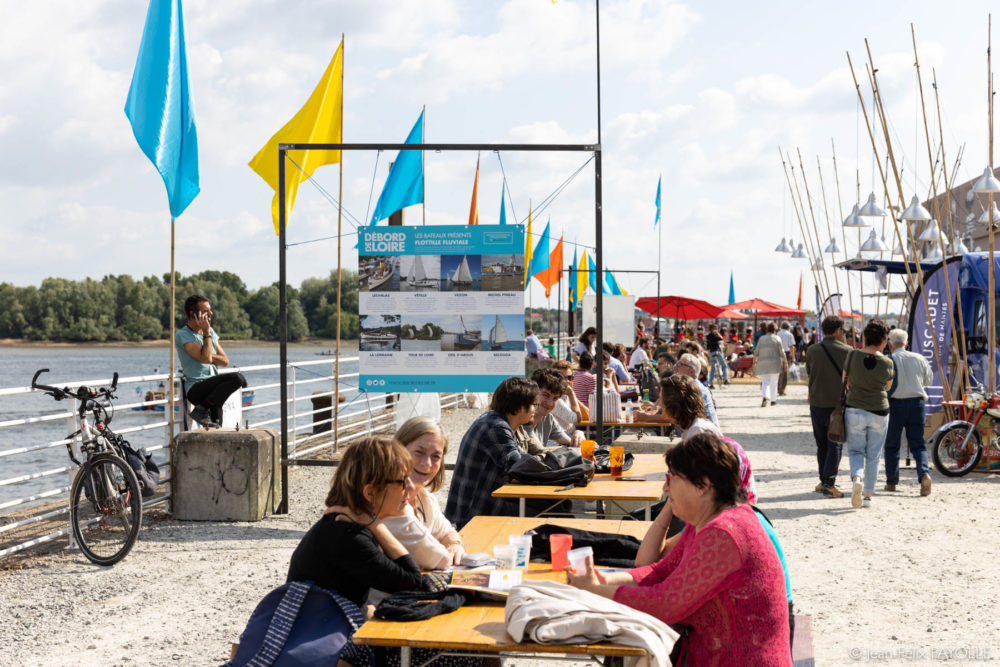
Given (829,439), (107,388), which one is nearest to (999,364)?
(829,439)

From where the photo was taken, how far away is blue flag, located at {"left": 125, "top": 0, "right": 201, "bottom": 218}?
8.00 meters

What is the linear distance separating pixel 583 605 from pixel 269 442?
592 cm

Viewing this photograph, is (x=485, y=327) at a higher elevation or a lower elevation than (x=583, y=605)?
higher

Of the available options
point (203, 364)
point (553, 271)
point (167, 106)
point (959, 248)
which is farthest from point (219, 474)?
point (553, 271)

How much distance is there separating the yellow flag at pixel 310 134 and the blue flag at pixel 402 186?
1.55m

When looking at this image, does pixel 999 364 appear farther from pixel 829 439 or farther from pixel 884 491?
pixel 829 439

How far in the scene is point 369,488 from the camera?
3537 millimetres

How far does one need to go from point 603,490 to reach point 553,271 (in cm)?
2658

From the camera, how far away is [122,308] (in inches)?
3757

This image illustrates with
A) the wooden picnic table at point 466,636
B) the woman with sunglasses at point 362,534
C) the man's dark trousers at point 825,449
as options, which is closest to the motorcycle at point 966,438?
the man's dark trousers at point 825,449

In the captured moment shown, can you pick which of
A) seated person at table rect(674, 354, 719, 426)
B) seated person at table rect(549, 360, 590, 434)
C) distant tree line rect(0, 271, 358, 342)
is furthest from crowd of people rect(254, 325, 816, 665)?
distant tree line rect(0, 271, 358, 342)

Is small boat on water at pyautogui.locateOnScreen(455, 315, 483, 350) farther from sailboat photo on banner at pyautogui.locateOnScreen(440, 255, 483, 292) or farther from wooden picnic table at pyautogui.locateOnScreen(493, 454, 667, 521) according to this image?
wooden picnic table at pyautogui.locateOnScreen(493, 454, 667, 521)

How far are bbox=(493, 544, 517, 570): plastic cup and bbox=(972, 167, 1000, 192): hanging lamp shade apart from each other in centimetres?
948

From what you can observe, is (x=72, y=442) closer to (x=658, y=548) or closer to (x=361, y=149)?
(x=361, y=149)
